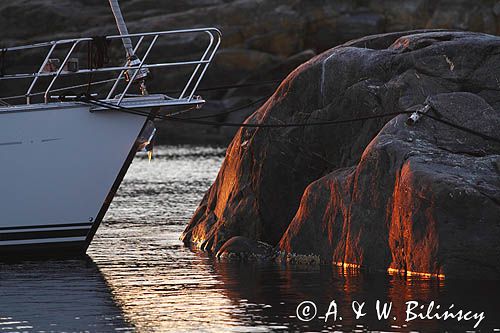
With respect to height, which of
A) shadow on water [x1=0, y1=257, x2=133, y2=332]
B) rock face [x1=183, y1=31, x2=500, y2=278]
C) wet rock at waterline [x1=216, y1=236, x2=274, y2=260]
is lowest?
wet rock at waterline [x1=216, y1=236, x2=274, y2=260]

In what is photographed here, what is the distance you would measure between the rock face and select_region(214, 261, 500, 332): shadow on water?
54cm

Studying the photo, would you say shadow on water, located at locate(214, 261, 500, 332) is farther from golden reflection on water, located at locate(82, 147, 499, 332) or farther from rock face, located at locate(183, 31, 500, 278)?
rock face, located at locate(183, 31, 500, 278)

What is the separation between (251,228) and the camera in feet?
69.7

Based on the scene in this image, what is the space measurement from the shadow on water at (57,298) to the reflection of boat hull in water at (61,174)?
0.49m

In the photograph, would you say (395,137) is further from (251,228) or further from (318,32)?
(318,32)

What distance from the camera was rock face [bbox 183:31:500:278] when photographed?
1712cm

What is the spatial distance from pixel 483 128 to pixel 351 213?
7.33 feet

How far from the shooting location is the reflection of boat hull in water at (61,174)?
20.2m

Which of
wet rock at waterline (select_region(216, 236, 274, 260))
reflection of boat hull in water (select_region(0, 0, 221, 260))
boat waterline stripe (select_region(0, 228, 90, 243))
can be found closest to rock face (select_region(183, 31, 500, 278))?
wet rock at waterline (select_region(216, 236, 274, 260))

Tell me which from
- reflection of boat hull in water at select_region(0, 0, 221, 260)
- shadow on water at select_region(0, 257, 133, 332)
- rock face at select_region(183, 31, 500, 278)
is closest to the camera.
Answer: shadow on water at select_region(0, 257, 133, 332)

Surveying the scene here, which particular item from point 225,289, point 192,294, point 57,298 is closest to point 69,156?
point 57,298

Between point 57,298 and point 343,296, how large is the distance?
3565 mm

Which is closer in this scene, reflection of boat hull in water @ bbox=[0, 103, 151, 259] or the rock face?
the rock face

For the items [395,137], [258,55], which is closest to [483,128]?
[395,137]
